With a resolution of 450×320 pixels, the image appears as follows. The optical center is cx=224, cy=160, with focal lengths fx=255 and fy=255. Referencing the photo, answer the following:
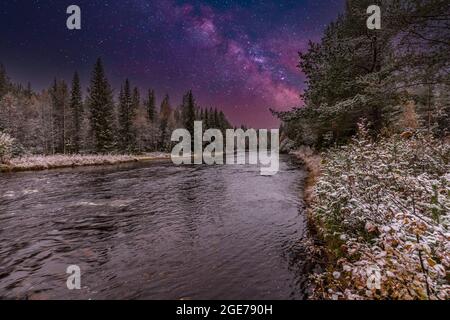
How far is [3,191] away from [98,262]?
1262cm

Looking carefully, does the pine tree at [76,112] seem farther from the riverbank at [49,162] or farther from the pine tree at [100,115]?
the riverbank at [49,162]

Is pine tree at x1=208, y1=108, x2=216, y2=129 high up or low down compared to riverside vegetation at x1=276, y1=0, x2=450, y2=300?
up

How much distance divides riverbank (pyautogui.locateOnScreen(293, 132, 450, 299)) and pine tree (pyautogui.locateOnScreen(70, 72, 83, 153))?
5378 cm

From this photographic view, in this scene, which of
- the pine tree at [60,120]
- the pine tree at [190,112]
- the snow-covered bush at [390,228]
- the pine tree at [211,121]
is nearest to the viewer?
the snow-covered bush at [390,228]

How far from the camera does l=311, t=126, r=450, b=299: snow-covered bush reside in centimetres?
330

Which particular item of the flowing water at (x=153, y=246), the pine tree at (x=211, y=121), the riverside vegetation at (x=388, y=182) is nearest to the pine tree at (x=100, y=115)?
the flowing water at (x=153, y=246)

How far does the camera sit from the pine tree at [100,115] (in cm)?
4134

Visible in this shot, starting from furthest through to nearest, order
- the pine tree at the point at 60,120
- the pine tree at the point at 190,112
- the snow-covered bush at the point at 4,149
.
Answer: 1. the pine tree at the point at 190,112
2. the pine tree at the point at 60,120
3. the snow-covered bush at the point at 4,149
